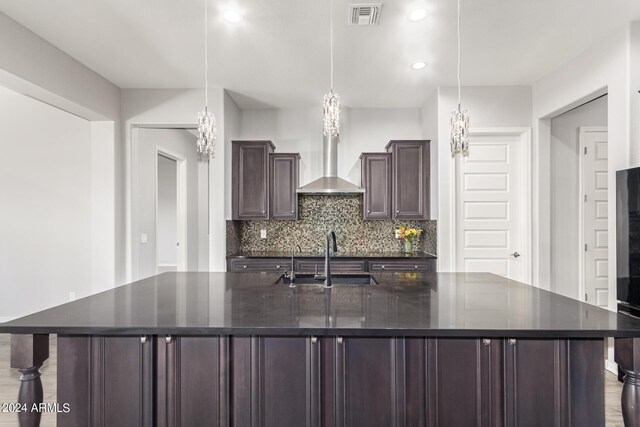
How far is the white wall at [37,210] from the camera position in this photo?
4.55 metres

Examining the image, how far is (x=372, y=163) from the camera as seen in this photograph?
4.61 meters

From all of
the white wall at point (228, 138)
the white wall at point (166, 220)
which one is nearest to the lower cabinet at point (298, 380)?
the white wall at point (228, 138)

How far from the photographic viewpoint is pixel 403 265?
4.24 meters

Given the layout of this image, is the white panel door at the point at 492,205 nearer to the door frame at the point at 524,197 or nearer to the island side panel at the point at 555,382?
the door frame at the point at 524,197

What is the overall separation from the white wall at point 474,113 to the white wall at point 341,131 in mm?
830

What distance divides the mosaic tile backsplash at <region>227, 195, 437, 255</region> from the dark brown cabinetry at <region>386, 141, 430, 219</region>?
1.44 feet

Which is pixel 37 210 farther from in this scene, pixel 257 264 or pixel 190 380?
pixel 190 380

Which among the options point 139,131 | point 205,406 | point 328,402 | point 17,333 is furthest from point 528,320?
point 139,131

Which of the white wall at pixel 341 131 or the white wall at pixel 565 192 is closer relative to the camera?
the white wall at pixel 565 192

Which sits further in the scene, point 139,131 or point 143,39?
point 139,131

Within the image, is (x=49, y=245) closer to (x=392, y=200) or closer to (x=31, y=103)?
(x=31, y=103)

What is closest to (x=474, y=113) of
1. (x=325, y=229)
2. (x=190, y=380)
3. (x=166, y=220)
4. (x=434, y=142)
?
(x=434, y=142)

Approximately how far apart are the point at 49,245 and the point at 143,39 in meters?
3.10

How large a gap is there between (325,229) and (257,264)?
1140mm
